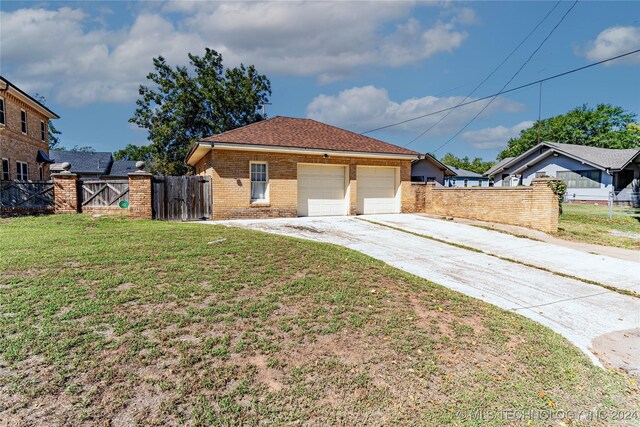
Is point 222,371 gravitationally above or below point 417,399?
above

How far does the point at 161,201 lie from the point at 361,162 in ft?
28.0

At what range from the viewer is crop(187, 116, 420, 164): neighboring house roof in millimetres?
13734

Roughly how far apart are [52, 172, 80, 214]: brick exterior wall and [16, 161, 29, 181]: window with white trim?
10.4 m

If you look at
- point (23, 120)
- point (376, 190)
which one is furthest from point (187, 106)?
point (376, 190)

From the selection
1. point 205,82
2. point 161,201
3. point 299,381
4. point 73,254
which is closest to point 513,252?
point 299,381

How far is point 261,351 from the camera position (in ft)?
11.3

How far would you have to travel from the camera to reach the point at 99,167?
35.3 metres

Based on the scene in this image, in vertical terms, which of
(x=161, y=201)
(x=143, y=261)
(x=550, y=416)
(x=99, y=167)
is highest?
(x=99, y=167)

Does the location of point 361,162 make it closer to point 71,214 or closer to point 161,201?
point 161,201

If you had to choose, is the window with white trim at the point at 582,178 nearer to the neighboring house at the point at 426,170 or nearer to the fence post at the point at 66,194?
the neighboring house at the point at 426,170

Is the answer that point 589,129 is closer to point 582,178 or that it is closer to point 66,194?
point 582,178

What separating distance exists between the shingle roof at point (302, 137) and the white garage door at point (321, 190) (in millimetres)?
1060

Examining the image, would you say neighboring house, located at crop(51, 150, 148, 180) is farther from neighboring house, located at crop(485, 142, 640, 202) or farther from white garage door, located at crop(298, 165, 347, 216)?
neighboring house, located at crop(485, 142, 640, 202)

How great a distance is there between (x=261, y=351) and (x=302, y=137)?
13046mm
